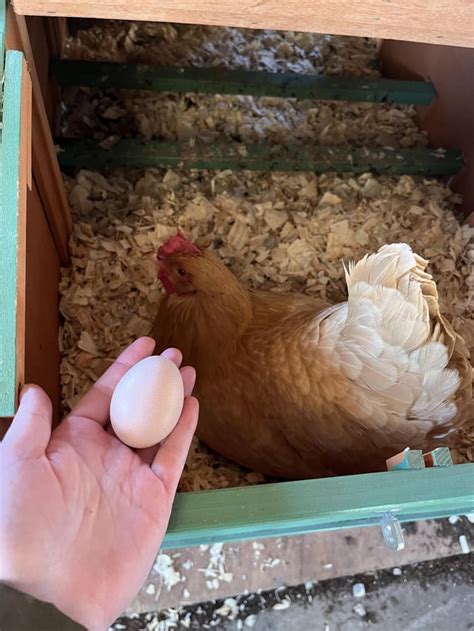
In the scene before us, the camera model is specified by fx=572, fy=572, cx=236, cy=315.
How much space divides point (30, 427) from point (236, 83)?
1.42 m

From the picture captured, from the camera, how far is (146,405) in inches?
33.9

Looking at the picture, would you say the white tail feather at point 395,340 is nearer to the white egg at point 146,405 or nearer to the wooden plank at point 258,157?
the white egg at point 146,405

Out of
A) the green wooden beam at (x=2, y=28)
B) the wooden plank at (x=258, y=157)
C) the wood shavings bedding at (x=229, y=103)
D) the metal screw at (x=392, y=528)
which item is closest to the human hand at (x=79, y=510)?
the metal screw at (x=392, y=528)

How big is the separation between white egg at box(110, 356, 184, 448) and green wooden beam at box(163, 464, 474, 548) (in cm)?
11

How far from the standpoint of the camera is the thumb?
0.75 meters

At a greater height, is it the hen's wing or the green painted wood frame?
the green painted wood frame

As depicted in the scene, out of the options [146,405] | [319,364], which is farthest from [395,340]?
[146,405]

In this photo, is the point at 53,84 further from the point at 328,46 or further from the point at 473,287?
the point at 473,287

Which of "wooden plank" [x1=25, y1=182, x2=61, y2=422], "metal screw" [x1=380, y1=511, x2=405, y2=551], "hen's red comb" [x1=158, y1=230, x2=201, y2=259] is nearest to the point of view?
"metal screw" [x1=380, y1=511, x2=405, y2=551]

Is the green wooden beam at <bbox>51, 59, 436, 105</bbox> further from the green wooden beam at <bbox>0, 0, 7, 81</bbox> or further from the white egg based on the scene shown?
the white egg

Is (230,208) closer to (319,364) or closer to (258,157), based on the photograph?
(258,157)

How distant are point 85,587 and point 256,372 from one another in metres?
0.59

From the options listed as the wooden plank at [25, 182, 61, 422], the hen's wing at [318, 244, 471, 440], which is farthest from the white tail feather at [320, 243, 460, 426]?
the wooden plank at [25, 182, 61, 422]

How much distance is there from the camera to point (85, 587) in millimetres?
753
